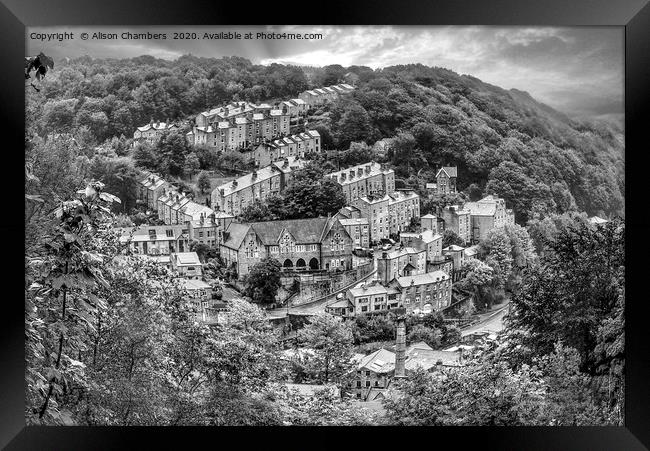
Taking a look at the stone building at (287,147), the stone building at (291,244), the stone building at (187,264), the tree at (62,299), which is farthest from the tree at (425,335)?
the tree at (62,299)

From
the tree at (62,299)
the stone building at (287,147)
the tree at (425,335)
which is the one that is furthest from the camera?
the stone building at (287,147)

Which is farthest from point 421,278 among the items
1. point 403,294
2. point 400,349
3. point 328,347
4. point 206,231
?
point 206,231

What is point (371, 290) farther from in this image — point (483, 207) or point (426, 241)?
point (483, 207)

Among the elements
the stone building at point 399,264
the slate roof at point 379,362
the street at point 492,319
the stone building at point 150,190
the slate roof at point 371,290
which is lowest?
the slate roof at point 379,362

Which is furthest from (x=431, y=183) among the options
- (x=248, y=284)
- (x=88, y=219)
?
(x=88, y=219)

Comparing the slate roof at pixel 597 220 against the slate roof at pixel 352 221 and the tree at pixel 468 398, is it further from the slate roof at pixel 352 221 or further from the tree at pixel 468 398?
the slate roof at pixel 352 221

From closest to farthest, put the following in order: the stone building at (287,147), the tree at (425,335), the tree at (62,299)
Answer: the tree at (62,299) → the tree at (425,335) → the stone building at (287,147)

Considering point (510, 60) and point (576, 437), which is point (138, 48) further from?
point (576, 437)
